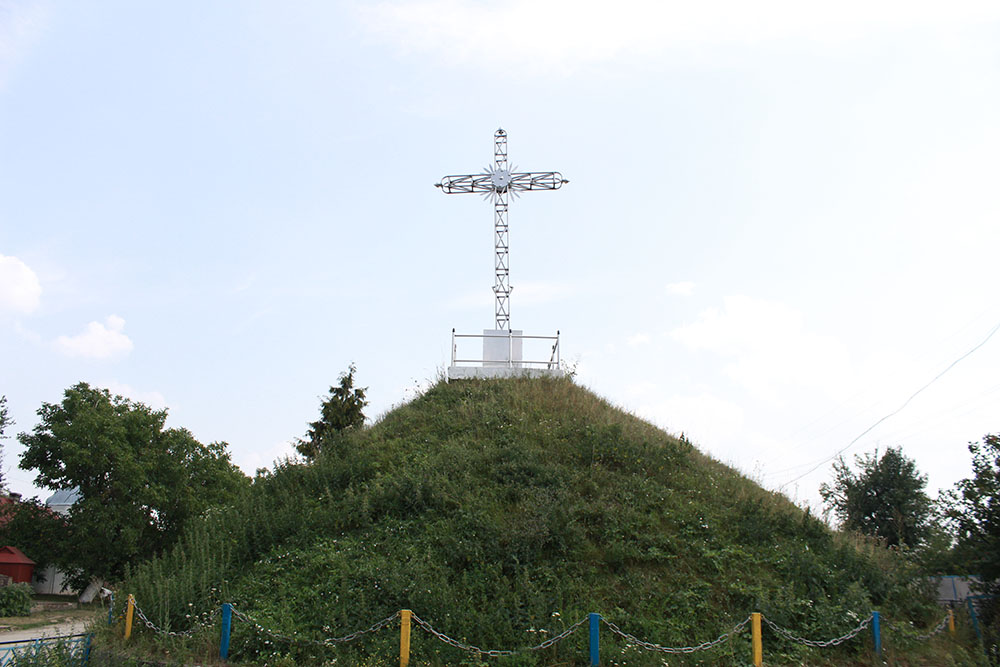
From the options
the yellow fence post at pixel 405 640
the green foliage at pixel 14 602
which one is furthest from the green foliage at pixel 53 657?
the green foliage at pixel 14 602

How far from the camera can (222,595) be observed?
11.0 m

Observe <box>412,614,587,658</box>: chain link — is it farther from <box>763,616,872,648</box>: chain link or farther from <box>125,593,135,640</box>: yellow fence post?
<box>125,593,135,640</box>: yellow fence post

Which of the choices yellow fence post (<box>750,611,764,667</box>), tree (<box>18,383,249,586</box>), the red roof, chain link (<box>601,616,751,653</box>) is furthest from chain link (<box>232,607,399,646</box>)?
the red roof

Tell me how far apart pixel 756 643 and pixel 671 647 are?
1032mm

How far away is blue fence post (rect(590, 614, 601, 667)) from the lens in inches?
349

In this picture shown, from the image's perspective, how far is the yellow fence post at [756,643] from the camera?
348 inches

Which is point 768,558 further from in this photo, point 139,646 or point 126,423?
point 126,423

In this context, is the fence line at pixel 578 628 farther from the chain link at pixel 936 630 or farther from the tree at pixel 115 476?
the tree at pixel 115 476

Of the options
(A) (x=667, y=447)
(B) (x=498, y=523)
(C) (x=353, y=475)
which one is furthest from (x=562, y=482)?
(C) (x=353, y=475)

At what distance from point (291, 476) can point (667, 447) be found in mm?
7602

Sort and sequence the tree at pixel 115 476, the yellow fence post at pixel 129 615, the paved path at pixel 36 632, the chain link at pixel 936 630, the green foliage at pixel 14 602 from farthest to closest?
the tree at pixel 115 476, the green foliage at pixel 14 602, the paved path at pixel 36 632, the yellow fence post at pixel 129 615, the chain link at pixel 936 630

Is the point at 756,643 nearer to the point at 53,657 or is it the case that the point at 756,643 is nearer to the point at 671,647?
the point at 671,647

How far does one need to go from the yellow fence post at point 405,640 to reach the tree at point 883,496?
61.1 ft

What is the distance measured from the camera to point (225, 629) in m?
9.73
